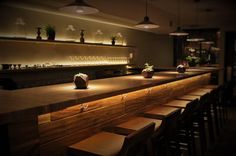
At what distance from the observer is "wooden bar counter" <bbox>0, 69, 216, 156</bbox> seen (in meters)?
1.48

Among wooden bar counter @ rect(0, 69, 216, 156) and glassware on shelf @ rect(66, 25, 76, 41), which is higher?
glassware on shelf @ rect(66, 25, 76, 41)

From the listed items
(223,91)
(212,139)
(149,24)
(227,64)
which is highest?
(149,24)

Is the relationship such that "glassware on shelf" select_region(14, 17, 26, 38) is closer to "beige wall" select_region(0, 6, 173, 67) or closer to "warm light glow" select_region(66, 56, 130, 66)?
"beige wall" select_region(0, 6, 173, 67)

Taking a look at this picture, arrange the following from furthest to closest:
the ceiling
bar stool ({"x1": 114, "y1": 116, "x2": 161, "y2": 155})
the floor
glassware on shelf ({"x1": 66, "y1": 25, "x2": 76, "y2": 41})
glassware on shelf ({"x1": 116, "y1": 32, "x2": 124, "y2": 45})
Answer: glassware on shelf ({"x1": 116, "y1": 32, "x2": 124, "y2": 45}), glassware on shelf ({"x1": 66, "y1": 25, "x2": 76, "y2": 41}), the ceiling, the floor, bar stool ({"x1": 114, "y1": 116, "x2": 161, "y2": 155})

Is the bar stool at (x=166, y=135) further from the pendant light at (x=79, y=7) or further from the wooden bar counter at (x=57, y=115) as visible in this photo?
the pendant light at (x=79, y=7)

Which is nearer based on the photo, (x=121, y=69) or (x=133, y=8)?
(x=133, y=8)

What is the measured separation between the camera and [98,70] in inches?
262

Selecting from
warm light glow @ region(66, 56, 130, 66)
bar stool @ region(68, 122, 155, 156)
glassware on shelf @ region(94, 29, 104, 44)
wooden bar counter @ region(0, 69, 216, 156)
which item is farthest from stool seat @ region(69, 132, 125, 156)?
glassware on shelf @ region(94, 29, 104, 44)

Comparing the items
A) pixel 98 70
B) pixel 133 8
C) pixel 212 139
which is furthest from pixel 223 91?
pixel 98 70

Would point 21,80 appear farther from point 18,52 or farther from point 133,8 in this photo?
point 133,8

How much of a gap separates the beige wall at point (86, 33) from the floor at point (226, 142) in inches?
149

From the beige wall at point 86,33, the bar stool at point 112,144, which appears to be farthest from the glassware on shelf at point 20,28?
the bar stool at point 112,144

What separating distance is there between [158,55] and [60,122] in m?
8.74

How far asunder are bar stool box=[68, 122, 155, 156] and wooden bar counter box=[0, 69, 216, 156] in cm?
13
